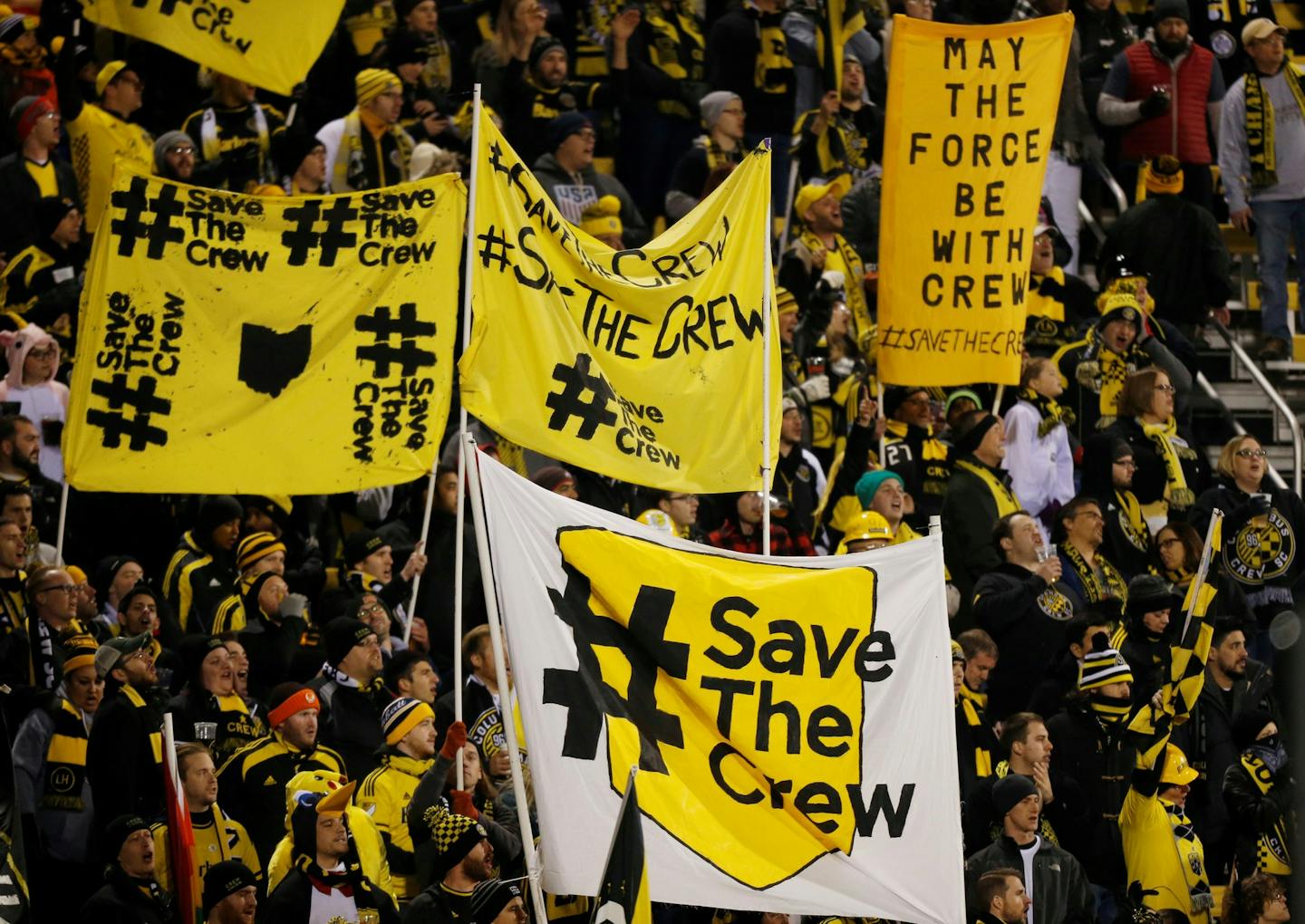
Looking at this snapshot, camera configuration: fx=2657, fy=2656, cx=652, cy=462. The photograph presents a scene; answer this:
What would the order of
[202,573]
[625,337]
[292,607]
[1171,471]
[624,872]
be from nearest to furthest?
[624,872]
[625,337]
[292,607]
[202,573]
[1171,471]

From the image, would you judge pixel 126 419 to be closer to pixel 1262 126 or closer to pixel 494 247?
pixel 494 247

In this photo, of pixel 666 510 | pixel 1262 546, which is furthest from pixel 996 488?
pixel 666 510

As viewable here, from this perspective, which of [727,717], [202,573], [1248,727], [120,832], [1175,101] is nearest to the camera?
A: [727,717]

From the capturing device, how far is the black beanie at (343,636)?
36.8ft

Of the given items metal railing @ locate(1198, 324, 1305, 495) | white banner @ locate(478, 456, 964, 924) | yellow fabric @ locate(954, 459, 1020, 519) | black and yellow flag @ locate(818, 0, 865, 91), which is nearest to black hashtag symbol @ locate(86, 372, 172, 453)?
white banner @ locate(478, 456, 964, 924)

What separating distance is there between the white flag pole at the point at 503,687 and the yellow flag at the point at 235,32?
6457 mm

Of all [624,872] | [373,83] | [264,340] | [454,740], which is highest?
[373,83]

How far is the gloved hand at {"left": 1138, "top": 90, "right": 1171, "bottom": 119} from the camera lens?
1827 centimetres

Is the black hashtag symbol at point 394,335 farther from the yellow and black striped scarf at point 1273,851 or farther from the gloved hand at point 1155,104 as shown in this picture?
the gloved hand at point 1155,104

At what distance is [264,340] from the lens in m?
12.0

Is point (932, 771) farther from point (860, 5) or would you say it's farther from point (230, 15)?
point (860, 5)

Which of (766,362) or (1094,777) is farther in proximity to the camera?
(1094,777)

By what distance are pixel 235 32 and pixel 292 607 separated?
440cm

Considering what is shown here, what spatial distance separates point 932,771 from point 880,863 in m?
0.38
